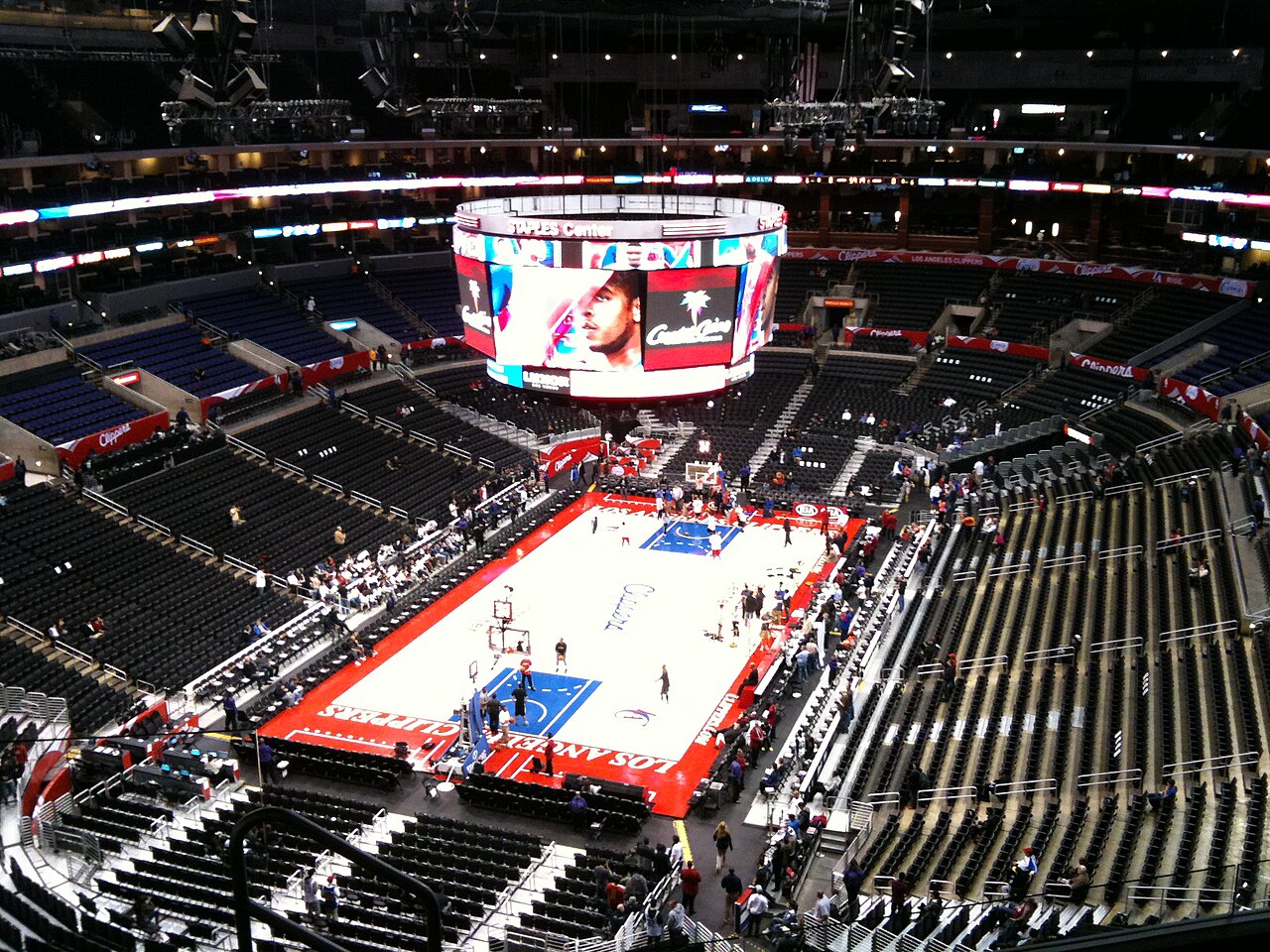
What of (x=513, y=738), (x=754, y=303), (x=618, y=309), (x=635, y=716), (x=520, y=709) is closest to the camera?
(x=618, y=309)

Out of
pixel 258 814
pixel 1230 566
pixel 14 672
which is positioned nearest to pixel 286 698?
pixel 14 672

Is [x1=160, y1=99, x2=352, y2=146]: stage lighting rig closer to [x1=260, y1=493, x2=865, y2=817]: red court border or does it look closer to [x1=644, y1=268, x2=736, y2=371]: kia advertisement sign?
[x1=644, y1=268, x2=736, y2=371]: kia advertisement sign

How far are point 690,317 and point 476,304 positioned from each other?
4.36m

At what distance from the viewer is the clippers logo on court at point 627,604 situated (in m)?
30.4

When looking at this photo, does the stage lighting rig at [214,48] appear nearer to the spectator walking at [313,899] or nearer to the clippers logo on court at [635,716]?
the spectator walking at [313,899]

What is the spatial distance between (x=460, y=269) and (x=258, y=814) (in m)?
19.4

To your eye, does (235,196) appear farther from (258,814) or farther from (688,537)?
(258,814)

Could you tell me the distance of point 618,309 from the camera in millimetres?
20562

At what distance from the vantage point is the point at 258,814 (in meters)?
4.26

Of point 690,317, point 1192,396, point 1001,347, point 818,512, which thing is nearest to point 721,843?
point 690,317

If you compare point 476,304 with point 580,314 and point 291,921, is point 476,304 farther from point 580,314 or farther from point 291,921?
point 291,921

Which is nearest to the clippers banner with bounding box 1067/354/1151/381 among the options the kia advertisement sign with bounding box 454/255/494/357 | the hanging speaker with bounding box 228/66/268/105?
the kia advertisement sign with bounding box 454/255/494/357

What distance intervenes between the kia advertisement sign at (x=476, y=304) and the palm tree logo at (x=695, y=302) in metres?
3.78

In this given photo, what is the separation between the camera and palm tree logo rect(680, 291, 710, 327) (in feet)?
68.7
